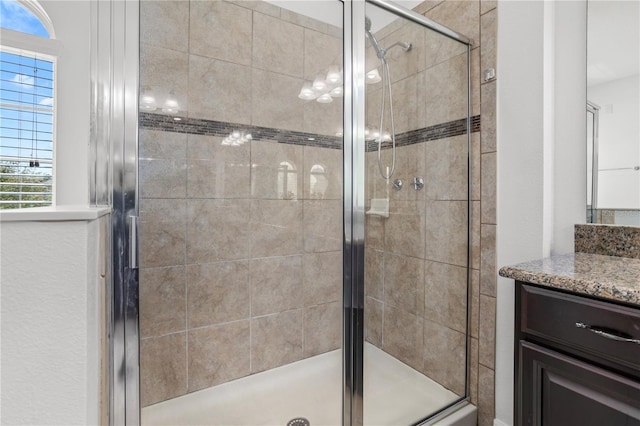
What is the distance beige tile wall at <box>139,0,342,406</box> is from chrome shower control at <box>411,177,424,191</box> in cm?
40

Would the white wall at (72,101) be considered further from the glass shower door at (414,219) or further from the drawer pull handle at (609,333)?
the drawer pull handle at (609,333)

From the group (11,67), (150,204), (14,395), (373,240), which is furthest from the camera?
(11,67)

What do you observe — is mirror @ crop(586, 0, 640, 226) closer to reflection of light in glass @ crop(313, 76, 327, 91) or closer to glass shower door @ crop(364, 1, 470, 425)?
glass shower door @ crop(364, 1, 470, 425)

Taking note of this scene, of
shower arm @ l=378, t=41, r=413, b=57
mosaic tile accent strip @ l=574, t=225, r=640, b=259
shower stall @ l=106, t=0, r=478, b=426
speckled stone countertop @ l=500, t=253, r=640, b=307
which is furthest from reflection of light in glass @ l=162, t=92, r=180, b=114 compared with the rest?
mosaic tile accent strip @ l=574, t=225, r=640, b=259

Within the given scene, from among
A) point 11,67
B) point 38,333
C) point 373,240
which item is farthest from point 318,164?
point 11,67

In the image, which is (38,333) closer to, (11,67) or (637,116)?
(637,116)

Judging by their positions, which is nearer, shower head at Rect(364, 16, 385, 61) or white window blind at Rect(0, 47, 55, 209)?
shower head at Rect(364, 16, 385, 61)

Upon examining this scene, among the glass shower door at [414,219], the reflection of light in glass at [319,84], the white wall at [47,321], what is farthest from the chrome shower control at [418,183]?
the white wall at [47,321]

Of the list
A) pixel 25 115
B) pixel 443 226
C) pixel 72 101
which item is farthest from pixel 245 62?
pixel 25 115

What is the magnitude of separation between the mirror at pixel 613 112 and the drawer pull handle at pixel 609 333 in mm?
622

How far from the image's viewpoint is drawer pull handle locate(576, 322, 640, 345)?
0.80 metres

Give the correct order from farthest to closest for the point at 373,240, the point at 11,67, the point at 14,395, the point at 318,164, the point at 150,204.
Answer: the point at 11,67, the point at 318,164, the point at 373,240, the point at 150,204, the point at 14,395

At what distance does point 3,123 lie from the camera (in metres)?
2.26

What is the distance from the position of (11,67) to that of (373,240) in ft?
9.14
